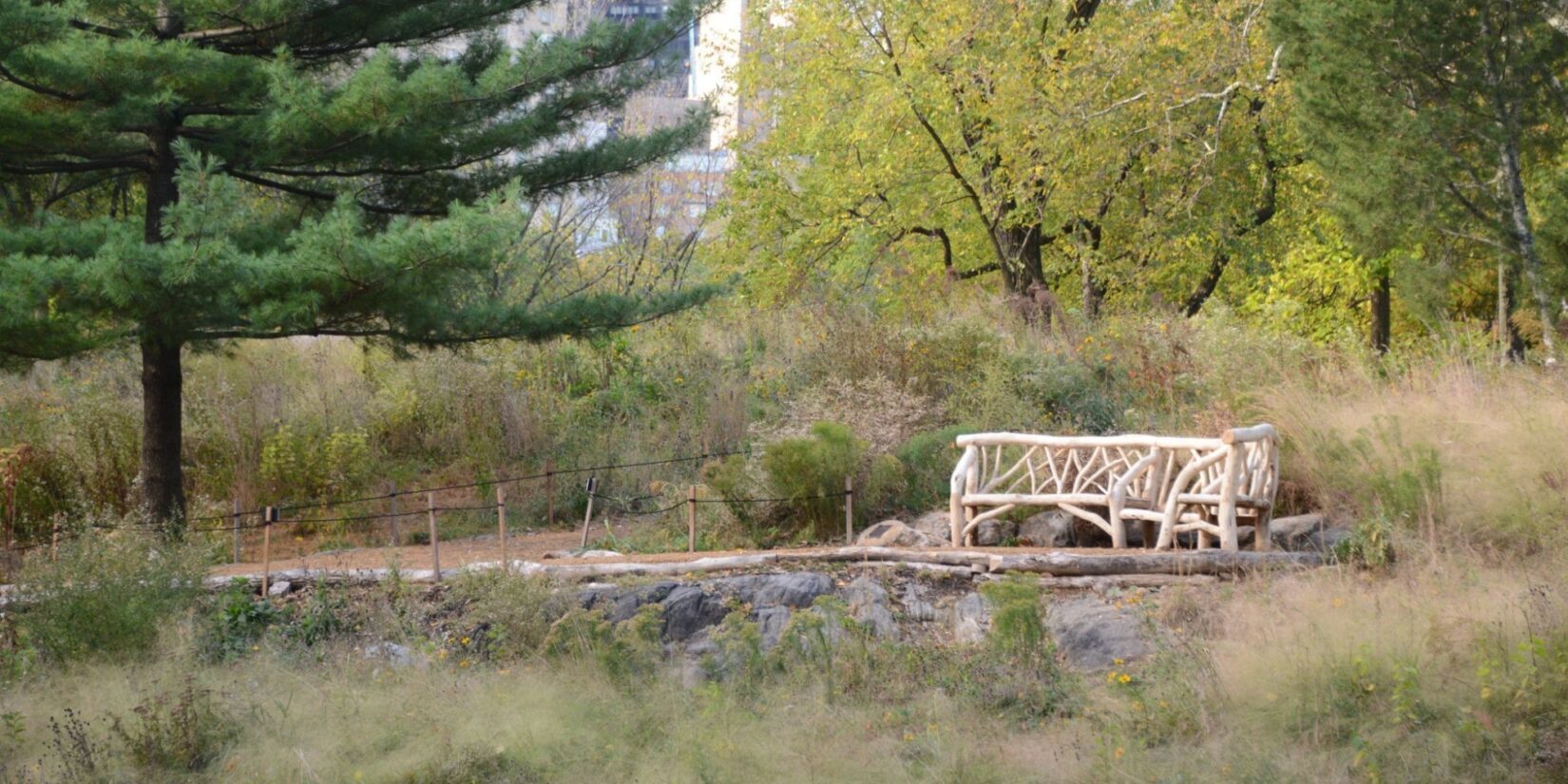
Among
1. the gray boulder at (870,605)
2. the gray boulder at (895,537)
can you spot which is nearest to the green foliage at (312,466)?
the gray boulder at (895,537)

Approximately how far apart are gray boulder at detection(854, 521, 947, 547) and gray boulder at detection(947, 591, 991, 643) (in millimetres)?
1179

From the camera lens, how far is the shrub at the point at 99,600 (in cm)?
703

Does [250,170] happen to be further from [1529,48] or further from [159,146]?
[1529,48]

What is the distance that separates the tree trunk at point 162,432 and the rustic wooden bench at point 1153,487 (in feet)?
19.9

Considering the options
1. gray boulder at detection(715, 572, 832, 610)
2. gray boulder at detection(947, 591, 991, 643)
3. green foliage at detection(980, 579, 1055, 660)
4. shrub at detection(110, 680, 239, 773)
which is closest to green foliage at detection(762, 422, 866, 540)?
gray boulder at detection(715, 572, 832, 610)

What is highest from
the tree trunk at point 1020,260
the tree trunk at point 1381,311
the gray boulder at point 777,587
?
the tree trunk at point 1020,260

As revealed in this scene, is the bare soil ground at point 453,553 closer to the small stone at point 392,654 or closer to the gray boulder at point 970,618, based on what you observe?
the gray boulder at point 970,618

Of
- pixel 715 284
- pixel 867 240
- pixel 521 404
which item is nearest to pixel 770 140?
pixel 867 240

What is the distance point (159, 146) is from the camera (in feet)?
34.1

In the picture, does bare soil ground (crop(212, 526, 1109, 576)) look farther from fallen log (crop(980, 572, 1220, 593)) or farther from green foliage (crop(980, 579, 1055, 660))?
green foliage (crop(980, 579, 1055, 660))

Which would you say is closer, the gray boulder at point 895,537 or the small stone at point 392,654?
the small stone at point 392,654

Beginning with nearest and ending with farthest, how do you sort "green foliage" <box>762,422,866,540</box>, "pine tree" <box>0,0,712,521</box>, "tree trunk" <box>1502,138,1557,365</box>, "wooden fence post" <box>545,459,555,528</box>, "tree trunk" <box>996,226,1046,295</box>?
"pine tree" <box>0,0,712,521</box>, "green foliage" <box>762,422,866,540</box>, "tree trunk" <box>1502,138,1557,365</box>, "wooden fence post" <box>545,459,555,528</box>, "tree trunk" <box>996,226,1046,295</box>

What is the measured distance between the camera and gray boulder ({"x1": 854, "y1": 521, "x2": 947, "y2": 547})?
904 cm

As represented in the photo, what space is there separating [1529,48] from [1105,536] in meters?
5.03
